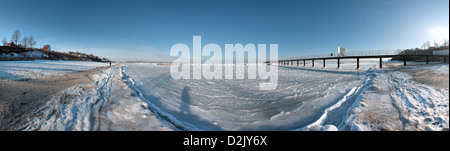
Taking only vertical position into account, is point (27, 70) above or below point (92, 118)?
above

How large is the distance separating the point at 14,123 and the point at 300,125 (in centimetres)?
567

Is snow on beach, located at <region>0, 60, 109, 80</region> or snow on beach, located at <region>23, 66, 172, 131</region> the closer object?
Result: snow on beach, located at <region>23, 66, 172, 131</region>

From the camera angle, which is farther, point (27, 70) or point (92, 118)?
point (27, 70)

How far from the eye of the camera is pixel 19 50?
35.6 metres

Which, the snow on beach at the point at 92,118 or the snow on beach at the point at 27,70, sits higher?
the snow on beach at the point at 27,70

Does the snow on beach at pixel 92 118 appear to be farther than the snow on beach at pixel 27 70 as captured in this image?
No

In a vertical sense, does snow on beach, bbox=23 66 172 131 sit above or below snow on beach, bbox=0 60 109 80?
below

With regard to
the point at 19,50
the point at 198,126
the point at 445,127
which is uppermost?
the point at 19,50

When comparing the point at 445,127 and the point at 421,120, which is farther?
the point at 421,120
